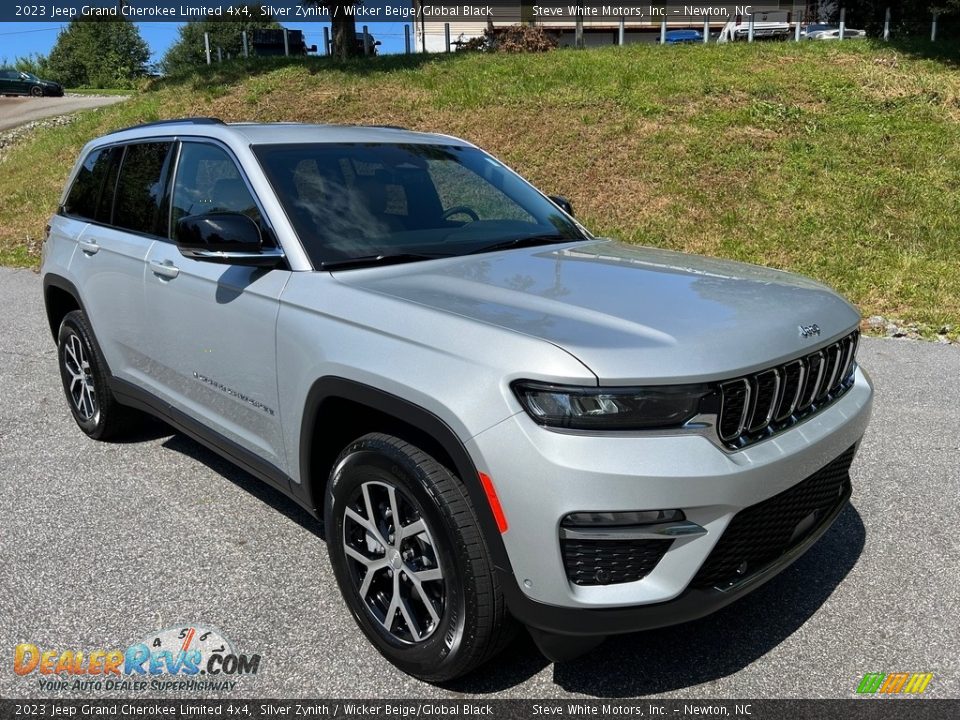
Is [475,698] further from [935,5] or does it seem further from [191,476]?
[935,5]

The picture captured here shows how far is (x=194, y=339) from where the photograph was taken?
141 inches

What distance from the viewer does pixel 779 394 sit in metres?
2.52

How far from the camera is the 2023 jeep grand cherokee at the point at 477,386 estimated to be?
2238mm

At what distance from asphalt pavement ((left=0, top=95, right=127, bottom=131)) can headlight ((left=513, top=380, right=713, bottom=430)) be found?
25.8 meters

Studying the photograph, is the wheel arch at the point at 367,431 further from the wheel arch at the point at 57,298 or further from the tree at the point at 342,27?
the tree at the point at 342,27

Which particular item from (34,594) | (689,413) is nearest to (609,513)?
(689,413)

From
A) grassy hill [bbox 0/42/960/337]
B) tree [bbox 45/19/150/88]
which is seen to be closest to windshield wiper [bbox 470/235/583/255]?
grassy hill [bbox 0/42/960/337]

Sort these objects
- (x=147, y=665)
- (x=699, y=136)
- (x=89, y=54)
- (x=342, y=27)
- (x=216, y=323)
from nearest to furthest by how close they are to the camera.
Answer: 1. (x=147, y=665)
2. (x=216, y=323)
3. (x=699, y=136)
4. (x=342, y=27)
5. (x=89, y=54)

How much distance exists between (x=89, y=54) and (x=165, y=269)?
86.6 meters

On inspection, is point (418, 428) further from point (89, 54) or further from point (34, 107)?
point (89, 54)

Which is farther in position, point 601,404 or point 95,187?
point 95,187

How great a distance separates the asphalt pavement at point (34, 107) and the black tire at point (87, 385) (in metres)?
22.2

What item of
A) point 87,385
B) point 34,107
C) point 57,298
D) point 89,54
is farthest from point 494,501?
point 89,54

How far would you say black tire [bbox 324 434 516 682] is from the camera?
240cm
